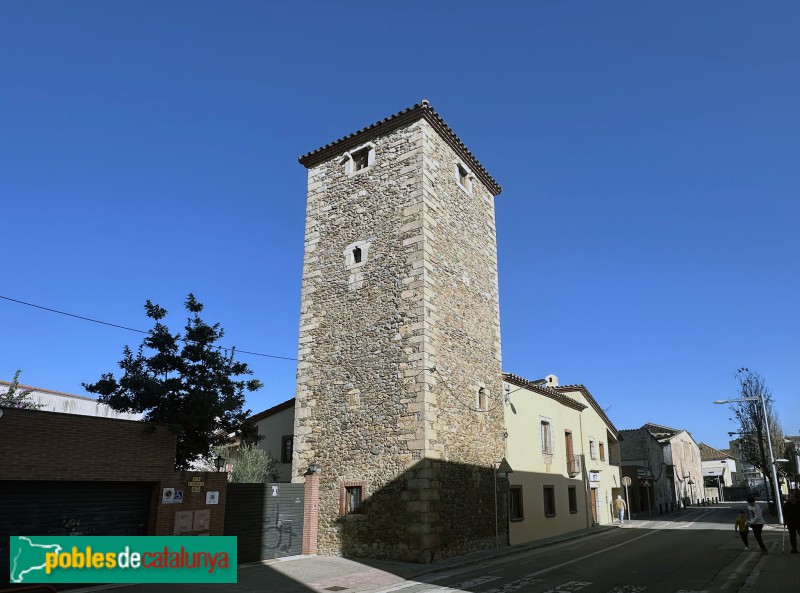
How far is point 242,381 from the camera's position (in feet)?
47.4

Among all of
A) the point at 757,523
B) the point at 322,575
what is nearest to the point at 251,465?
the point at 322,575

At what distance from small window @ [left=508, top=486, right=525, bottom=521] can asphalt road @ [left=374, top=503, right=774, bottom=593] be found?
4.99 ft

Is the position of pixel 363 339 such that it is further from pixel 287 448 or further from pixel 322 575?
pixel 322 575

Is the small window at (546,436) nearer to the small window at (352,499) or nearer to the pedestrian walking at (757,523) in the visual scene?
the pedestrian walking at (757,523)

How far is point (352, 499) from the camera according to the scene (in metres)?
14.9

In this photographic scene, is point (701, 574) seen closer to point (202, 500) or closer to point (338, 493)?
point (338, 493)

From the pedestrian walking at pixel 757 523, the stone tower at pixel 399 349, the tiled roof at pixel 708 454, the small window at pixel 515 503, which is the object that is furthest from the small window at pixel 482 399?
the tiled roof at pixel 708 454

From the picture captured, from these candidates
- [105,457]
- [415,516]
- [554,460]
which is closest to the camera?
[105,457]

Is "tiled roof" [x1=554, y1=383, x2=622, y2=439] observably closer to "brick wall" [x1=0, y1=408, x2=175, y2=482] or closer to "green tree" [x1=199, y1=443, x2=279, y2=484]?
"green tree" [x1=199, y1=443, x2=279, y2=484]

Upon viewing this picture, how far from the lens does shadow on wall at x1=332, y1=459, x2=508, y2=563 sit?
A: 44.2 feet

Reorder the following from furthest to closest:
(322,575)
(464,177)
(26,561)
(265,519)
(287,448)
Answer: (464,177), (287,448), (265,519), (322,575), (26,561)

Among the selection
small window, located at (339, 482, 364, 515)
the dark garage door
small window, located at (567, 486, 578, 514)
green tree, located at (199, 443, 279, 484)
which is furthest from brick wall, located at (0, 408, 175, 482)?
small window, located at (567, 486, 578, 514)

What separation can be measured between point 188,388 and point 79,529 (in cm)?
395

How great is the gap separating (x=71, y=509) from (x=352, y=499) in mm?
6792
